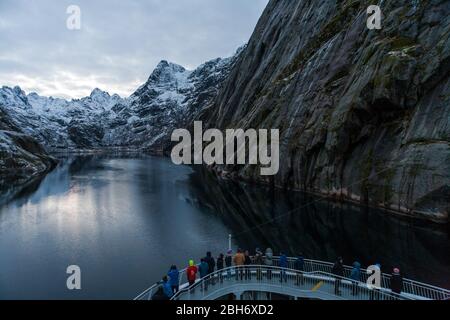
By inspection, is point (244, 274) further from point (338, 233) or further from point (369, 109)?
point (369, 109)

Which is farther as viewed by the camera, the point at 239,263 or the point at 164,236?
the point at 164,236

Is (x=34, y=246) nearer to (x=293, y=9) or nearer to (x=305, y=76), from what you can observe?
(x=305, y=76)

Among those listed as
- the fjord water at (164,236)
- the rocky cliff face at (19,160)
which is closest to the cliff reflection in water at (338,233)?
the fjord water at (164,236)

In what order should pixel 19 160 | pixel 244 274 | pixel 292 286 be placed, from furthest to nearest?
pixel 19 160, pixel 244 274, pixel 292 286

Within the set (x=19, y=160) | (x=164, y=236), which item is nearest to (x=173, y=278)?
(x=164, y=236)

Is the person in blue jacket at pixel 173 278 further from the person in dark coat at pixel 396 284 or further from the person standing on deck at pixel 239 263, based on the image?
the person in dark coat at pixel 396 284

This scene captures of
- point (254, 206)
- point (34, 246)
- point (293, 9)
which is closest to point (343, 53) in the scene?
point (254, 206)

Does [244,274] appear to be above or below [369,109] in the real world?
below

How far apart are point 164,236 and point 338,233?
25.0 metres

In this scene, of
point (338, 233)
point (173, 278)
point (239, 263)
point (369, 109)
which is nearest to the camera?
point (173, 278)

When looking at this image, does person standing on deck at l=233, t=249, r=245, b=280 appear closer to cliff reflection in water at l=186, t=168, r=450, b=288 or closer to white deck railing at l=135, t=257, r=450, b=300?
white deck railing at l=135, t=257, r=450, b=300

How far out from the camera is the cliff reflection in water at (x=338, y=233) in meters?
38.8

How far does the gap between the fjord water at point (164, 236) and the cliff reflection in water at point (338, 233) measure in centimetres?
13

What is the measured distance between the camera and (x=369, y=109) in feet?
219
